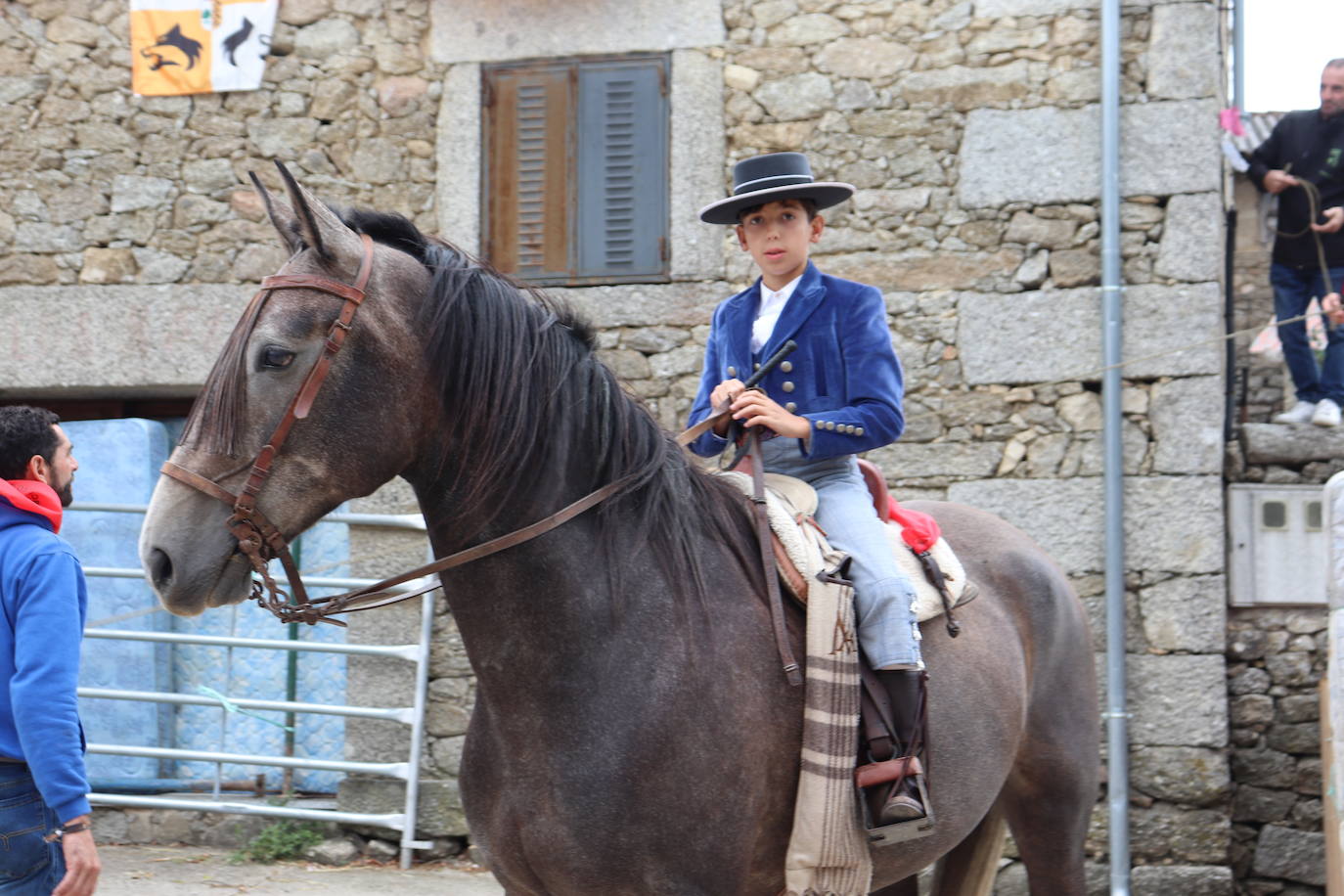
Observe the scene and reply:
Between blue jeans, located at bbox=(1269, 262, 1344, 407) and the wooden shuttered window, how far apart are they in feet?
10.9

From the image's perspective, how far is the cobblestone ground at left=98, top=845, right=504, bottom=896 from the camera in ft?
18.9

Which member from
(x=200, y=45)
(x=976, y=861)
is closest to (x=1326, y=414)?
(x=976, y=861)

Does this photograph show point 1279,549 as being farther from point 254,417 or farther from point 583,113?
point 254,417

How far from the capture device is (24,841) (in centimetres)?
297

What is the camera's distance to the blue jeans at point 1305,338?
6.29m

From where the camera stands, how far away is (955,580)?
136 inches

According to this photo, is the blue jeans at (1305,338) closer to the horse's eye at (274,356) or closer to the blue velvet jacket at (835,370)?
the blue velvet jacket at (835,370)

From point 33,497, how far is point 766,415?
1812mm

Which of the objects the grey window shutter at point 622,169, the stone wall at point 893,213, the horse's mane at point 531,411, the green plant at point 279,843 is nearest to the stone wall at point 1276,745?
the stone wall at point 893,213

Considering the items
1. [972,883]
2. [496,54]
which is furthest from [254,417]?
[496,54]

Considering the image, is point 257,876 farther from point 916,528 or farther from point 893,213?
point 893,213

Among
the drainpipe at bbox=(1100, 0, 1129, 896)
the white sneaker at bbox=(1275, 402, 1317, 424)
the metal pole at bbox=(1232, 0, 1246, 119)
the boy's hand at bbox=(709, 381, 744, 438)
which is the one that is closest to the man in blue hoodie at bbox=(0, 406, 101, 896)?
the boy's hand at bbox=(709, 381, 744, 438)

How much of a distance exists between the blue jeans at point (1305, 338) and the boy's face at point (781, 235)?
4.18 metres

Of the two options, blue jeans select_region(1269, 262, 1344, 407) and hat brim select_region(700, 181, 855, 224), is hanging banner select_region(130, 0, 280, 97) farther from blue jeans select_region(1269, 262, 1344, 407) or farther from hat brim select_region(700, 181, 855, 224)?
blue jeans select_region(1269, 262, 1344, 407)
